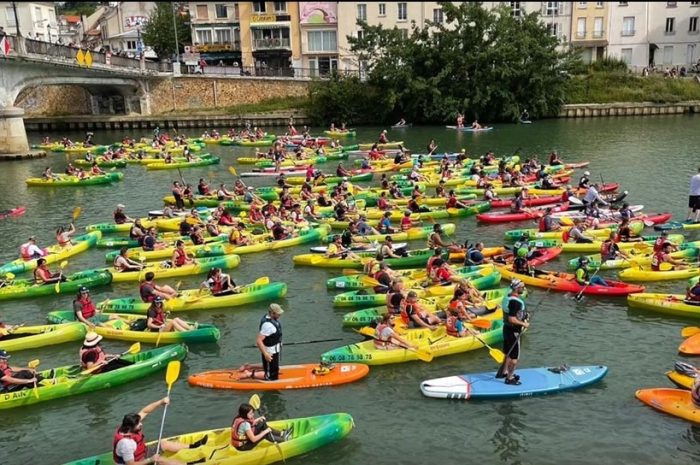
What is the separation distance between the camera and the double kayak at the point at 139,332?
60.8 ft

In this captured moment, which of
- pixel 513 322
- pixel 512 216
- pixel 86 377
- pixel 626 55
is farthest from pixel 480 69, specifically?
pixel 86 377

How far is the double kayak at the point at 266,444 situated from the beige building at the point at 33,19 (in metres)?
105

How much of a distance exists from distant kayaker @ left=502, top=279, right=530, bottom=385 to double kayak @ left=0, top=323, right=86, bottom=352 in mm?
12032

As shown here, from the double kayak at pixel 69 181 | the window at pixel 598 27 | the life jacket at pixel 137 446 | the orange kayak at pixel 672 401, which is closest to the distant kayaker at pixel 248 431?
the life jacket at pixel 137 446

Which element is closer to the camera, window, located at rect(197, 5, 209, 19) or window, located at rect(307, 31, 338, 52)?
window, located at rect(307, 31, 338, 52)

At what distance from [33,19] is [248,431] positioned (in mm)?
114770

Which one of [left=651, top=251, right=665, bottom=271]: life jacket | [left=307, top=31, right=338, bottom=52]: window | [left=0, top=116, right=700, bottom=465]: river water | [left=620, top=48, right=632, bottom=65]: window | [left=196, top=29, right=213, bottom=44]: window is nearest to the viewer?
[left=0, top=116, right=700, bottom=465]: river water

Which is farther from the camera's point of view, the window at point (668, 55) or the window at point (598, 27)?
the window at point (598, 27)

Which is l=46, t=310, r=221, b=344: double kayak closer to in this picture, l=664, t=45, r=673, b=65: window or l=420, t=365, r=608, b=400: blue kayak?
l=420, t=365, r=608, b=400: blue kayak

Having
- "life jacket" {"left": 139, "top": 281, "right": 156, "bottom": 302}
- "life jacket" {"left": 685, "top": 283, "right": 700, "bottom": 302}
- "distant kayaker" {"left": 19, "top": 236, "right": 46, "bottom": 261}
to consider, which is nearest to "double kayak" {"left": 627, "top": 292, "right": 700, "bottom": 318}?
"life jacket" {"left": 685, "top": 283, "right": 700, "bottom": 302}

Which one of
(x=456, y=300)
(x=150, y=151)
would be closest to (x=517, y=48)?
(x=150, y=151)

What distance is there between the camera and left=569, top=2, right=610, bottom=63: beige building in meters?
80.8

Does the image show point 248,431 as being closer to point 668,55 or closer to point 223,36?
point 223,36

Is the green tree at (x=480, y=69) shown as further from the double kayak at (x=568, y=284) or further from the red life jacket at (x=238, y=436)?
the red life jacket at (x=238, y=436)
